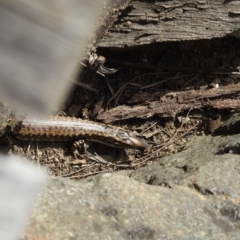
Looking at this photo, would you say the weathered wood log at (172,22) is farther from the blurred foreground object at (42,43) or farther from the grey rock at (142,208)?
the blurred foreground object at (42,43)

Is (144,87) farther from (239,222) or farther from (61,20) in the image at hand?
(61,20)

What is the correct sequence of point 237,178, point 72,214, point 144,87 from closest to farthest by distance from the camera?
1. point 72,214
2. point 237,178
3. point 144,87

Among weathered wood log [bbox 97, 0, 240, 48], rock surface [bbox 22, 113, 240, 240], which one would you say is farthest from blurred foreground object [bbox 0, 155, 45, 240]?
weathered wood log [bbox 97, 0, 240, 48]

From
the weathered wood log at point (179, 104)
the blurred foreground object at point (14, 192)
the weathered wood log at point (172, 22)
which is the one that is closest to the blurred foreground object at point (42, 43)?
the blurred foreground object at point (14, 192)

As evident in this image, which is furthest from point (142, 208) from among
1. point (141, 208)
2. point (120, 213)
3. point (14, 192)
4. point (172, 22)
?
point (172, 22)

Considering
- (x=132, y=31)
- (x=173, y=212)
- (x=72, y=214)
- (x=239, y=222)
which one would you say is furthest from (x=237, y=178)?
(x=132, y=31)
